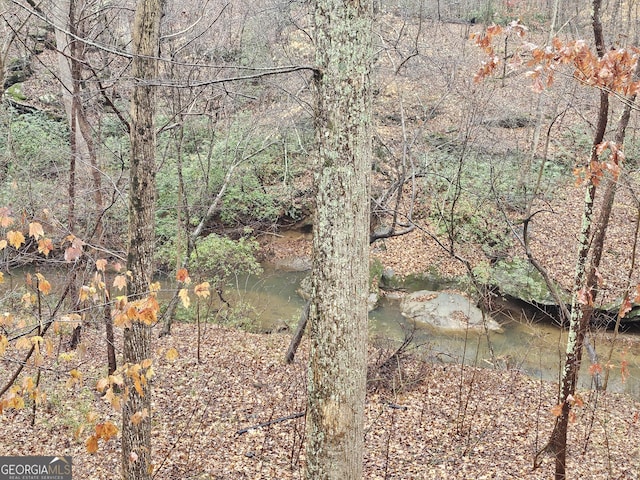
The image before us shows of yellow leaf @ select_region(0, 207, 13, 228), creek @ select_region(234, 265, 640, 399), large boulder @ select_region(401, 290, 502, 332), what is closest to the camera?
yellow leaf @ select_region(0, 207, 13, 228)

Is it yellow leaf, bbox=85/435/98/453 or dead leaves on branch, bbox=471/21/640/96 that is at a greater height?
dead leaves on branch, bbox=471/21/640/96

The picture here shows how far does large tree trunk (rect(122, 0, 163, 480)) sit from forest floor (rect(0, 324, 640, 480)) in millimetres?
1105

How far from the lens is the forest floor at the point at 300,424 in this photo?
20.2 ft

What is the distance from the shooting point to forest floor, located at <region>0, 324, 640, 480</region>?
6.16 metres

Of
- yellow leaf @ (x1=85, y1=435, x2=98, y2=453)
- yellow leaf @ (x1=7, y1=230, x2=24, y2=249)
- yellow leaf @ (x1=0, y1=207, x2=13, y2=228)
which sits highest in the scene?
yellow leaf @ (x1=0, y1=207, x2=13, y2=228)

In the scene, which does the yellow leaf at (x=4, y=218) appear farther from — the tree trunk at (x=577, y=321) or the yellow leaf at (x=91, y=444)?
the tree trunk at (x=577, y=321)

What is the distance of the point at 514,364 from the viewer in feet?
34.9

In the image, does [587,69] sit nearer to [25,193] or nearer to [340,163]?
[340,163]

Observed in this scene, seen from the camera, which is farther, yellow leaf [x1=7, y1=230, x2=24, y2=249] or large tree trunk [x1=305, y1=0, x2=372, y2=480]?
yellow leaf [x1=7, y1=230, x2=24, y2=249]

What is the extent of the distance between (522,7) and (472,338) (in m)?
19.7

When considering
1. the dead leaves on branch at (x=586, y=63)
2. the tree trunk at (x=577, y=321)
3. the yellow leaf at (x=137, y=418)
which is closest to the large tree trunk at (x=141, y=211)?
the yellow leaf at (x=137, y=418)

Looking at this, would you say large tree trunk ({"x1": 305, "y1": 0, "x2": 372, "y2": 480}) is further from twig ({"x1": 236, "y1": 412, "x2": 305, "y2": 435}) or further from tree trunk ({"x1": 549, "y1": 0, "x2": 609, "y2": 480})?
twig ({"x1": 236, "y1": 412, "x2": 305, "y2": 435})

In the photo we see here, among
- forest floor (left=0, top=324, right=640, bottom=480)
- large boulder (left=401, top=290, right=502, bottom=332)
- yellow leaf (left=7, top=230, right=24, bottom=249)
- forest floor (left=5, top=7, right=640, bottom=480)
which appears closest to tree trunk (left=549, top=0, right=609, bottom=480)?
forest floor (left=5, top=7, right=640, bottom=480)

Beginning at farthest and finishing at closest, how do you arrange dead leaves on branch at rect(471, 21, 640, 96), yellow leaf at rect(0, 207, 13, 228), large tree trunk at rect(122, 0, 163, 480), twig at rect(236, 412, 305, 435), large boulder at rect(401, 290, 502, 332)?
large boulder at rect(401, 290, 502, 332) < twig at rect(236, 412, 305, 435) < large tree trunk at rect(122, 0, 163, 480) < dead leaves on branch at rect(471, 21, 640, 96) < yellow leaf at rect(0, 207, 13, 228)
